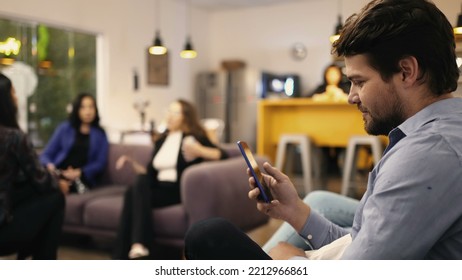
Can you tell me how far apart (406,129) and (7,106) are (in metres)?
1.38

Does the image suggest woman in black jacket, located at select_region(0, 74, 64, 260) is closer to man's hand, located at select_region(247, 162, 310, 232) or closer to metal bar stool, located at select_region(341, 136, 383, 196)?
man's hand, located at select_region(247, 162, 310, 232)

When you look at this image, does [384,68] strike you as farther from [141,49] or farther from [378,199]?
[141,49]

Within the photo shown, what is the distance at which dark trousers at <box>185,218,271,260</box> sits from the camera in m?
0.95

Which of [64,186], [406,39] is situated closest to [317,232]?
[406,39]

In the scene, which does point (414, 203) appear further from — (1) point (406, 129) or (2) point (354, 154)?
(2) point (354, 154)

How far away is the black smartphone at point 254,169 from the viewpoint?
0.95m

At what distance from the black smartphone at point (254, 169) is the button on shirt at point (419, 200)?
0.25 m

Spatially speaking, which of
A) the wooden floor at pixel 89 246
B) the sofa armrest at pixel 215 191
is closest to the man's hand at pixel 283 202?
the sofa armrest at pixel 215 191

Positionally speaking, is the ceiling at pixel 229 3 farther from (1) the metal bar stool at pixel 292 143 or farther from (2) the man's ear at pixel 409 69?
(2) the man's ear at pixel 409 69

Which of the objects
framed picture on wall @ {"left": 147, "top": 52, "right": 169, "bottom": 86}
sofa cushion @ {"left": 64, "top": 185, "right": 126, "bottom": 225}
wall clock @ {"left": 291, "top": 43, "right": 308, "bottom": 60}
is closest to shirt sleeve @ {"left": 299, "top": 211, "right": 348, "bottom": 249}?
sofa cushion @ {"left": 64, "top": 185, "right": 126, "bottom": 225}

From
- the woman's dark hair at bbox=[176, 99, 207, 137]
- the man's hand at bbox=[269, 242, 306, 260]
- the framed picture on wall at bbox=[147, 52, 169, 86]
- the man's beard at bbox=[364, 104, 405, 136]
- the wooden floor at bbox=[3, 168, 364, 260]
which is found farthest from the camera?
the framed picture on wall at bbox=[147, 52, 169, 86]

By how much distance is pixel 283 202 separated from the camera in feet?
3.48

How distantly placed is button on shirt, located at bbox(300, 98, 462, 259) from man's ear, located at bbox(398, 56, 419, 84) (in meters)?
0.09

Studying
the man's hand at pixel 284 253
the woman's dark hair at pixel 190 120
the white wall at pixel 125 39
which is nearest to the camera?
the man's hand at pixel 284 253
